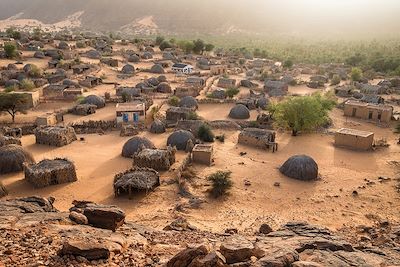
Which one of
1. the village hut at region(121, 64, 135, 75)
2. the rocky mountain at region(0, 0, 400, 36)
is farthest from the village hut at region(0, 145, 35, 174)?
the rocky mountain at region(0, 0, 400, 36)

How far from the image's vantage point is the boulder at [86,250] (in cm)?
967

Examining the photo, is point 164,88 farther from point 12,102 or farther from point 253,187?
point 253,187

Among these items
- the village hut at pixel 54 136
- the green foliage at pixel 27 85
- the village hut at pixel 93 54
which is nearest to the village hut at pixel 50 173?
the village hut at pixel 54 136

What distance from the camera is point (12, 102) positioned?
31875mm

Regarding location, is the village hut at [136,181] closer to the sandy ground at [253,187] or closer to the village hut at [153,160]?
the sandy ground at [253,187]

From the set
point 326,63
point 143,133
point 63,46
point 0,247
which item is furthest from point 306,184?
point 63,46

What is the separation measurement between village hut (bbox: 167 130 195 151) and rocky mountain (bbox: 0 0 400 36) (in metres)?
101

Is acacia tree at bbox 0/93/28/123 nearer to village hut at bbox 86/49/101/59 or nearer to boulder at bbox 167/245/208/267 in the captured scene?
boulder at bbox 167/245/208/267

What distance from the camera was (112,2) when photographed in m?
155

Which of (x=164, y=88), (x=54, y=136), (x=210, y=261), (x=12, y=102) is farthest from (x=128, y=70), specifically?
(x=210, y=261)

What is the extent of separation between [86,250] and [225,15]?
438 ft

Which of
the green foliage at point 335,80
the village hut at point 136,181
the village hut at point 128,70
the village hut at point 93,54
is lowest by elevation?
the village hut at point 136,181

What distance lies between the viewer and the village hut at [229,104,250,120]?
3481cm

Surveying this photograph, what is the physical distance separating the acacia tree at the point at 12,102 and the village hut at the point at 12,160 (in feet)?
34.3
